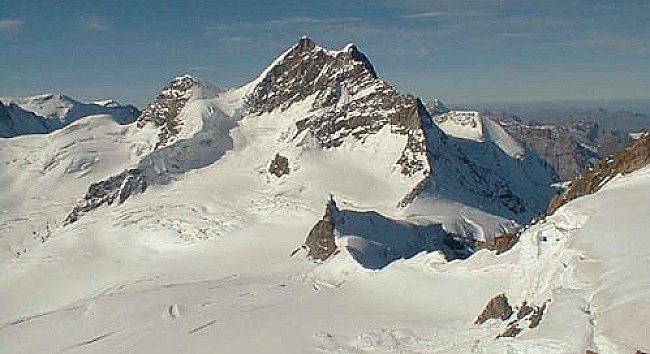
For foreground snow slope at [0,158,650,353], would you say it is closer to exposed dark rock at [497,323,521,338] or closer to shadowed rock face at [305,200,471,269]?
exposed dark rock at [497,323,521,338]

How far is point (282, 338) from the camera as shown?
3016cm

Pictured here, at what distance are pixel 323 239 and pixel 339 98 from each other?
48421mm

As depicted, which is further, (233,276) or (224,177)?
(224,177)

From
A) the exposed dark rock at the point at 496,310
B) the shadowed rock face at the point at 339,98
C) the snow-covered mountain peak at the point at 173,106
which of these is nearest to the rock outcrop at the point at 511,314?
the exposed dark rock at the point at 496,310

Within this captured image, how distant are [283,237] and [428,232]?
15149mm

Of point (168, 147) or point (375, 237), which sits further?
point (168, 147)

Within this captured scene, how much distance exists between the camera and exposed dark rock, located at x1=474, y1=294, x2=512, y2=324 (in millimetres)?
25359

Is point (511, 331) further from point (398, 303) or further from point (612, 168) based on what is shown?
point (398, 303)

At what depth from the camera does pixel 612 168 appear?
29734 millimetres

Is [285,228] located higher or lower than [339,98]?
lower

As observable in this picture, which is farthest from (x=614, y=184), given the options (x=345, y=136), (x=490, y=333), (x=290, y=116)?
(x=290, y=116)

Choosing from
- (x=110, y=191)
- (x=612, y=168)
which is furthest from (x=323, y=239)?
(x=110, y=191)

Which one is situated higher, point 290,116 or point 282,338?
point 282,338

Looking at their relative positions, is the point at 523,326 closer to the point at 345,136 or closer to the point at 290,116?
the point at 345,136
